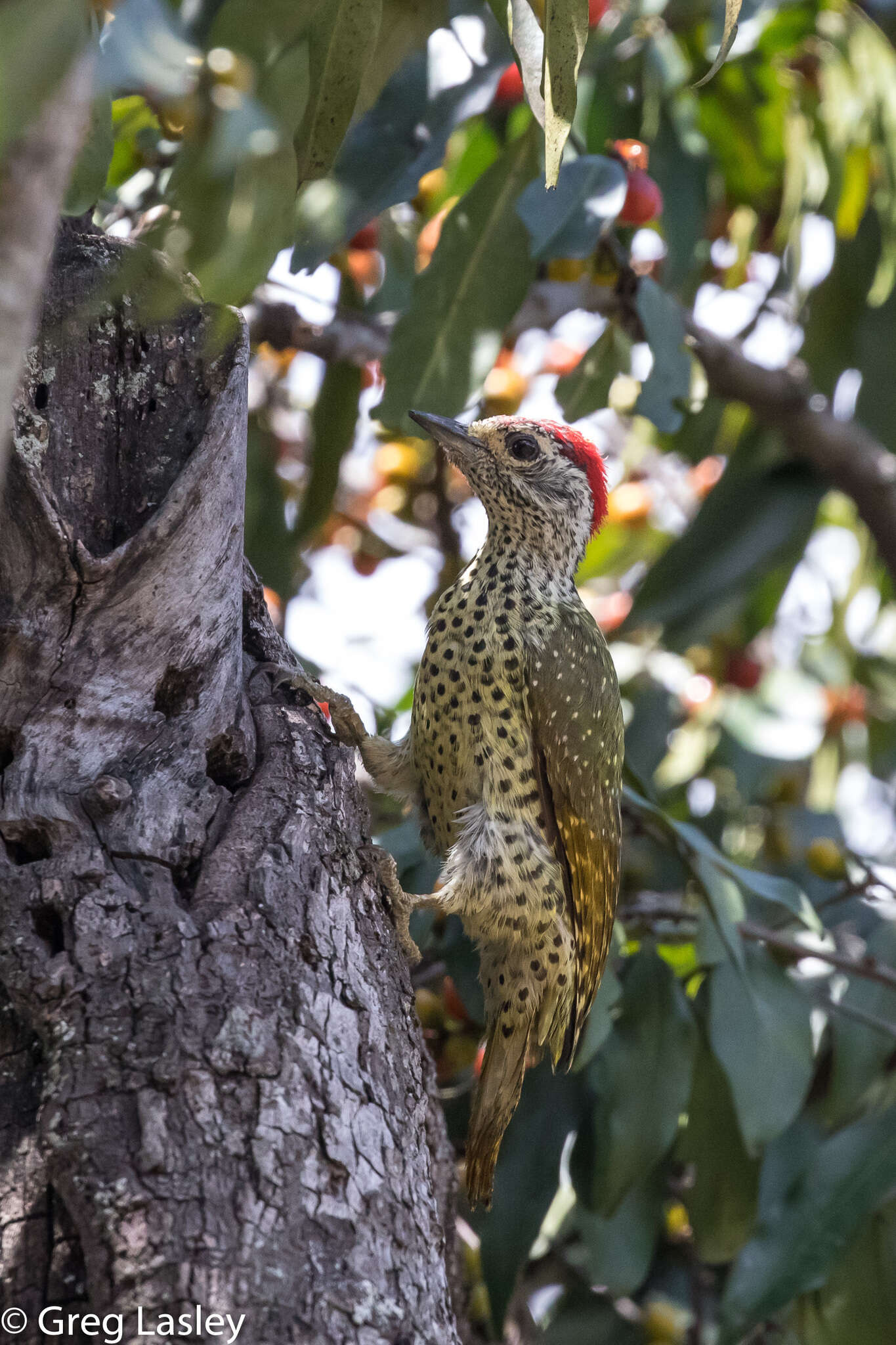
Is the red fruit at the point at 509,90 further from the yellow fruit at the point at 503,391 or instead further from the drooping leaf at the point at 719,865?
the drooping leaf at the point at 719,865

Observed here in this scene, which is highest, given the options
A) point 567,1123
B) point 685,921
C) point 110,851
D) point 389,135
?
point 389,135

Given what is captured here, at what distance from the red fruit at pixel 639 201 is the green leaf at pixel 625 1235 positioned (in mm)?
2592

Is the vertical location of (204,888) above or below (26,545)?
below

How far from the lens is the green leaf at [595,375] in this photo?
12.9ft

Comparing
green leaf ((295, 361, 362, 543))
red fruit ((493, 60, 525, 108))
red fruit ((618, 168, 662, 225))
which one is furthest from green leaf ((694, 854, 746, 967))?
red fruit ((493, 60, 525, 108))

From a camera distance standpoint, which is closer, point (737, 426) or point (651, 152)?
point (651, 152)

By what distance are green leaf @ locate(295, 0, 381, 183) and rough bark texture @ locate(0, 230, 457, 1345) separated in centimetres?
39

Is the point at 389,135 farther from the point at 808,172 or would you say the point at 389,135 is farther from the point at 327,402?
the point at 808,172

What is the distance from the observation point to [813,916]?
352cm

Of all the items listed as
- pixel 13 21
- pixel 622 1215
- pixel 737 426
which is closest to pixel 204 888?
pixel 13 21

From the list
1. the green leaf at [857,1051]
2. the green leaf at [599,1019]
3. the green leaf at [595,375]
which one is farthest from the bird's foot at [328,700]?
the green leaf at [857,1051]

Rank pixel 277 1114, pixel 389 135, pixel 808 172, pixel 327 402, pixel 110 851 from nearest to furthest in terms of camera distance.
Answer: pixel 277 1114, pixel 110 851, pixel 389 135, pixel 327 402, pixel 808 172

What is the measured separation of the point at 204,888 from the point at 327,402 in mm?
2555

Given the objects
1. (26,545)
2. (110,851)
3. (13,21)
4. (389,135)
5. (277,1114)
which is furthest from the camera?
(389,135)
